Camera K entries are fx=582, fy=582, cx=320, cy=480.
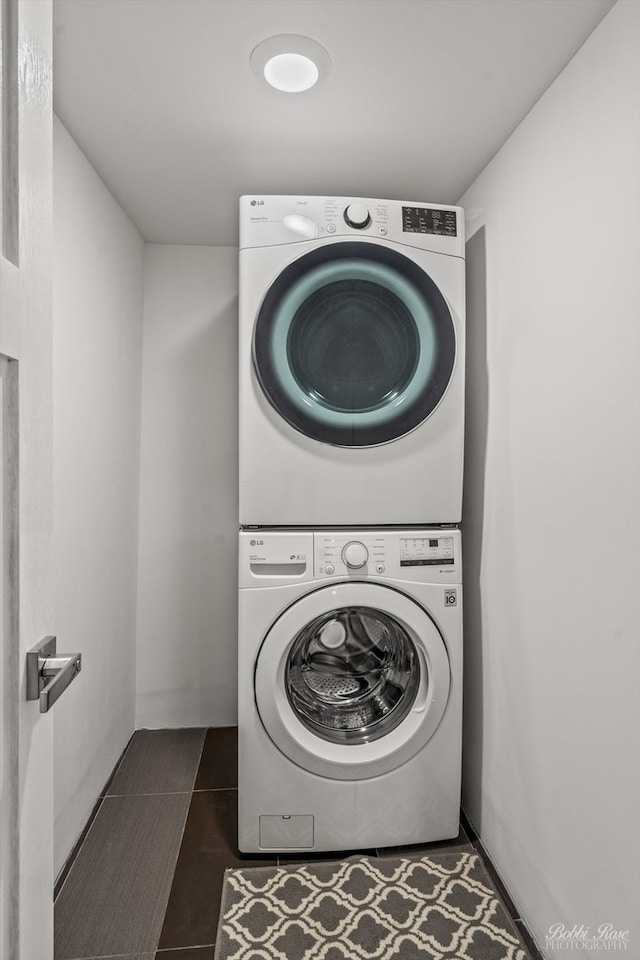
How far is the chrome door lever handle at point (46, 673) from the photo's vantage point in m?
0.77

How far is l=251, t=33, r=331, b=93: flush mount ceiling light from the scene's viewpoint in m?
1.36

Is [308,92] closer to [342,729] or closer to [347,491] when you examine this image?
[347,491]

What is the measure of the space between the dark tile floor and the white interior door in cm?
81

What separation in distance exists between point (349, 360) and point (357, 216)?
0.43 meters

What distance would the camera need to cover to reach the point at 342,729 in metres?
1.88

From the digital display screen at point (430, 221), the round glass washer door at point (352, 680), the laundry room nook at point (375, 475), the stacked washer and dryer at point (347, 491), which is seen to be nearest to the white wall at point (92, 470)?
the laundry room nook at point (375, 475)

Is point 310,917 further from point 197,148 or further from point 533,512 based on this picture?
point 197,148

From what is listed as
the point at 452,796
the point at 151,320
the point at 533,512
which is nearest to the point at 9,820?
the point at 533,512

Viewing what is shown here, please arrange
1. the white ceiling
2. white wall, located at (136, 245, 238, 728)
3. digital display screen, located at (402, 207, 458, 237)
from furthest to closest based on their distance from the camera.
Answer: white wall, located at (136, 245, 238, 728) → digital display screen, located at (402, 207, 458, 237) → the white ceiling

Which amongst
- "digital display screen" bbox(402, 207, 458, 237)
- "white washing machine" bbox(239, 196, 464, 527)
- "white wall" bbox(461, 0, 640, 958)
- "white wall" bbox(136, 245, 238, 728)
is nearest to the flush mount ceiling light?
"white washing machine" bbox(239, 196, 464, 527)

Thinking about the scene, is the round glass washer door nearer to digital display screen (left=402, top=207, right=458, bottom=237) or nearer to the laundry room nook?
the laundry room nook

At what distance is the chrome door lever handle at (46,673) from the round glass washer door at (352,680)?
99 centimetres

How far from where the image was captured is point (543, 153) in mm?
1517

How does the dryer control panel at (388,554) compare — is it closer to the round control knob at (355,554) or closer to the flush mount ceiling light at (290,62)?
the round control knob at (355,554)
